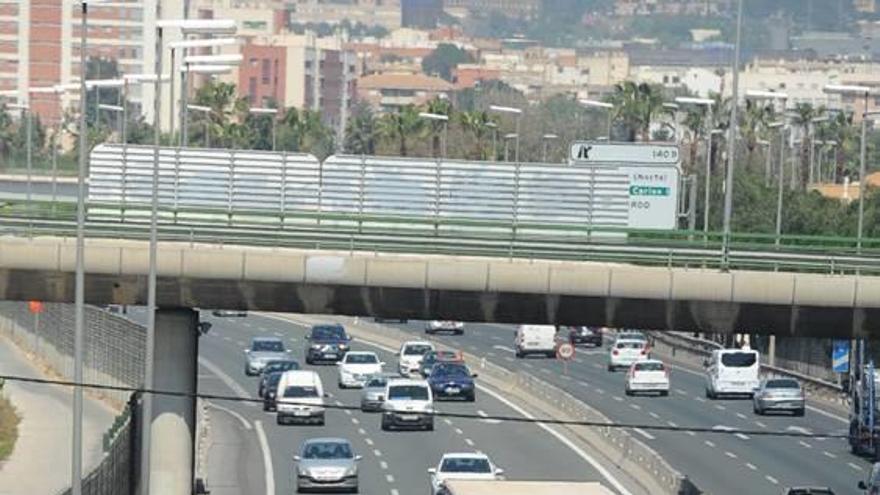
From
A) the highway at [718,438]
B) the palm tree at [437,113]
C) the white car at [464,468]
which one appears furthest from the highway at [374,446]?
the palm tree at [437,113]

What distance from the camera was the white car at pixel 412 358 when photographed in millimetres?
96625

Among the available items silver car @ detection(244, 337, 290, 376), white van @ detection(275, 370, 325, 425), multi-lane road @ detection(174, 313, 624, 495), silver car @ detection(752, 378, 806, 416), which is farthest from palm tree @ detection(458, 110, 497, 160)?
white van @ detection(275, 370, 325, 425)

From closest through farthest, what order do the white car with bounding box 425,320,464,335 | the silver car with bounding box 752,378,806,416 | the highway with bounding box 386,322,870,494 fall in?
the highway with bounding box 386,322,870,494 → the silver car with bounding box 752,378,806,416 → the white car with bounding box 425,320,464,335

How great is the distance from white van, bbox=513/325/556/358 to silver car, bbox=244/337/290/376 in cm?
1358

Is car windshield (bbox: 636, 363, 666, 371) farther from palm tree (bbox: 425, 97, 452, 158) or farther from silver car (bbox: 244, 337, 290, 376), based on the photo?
palm tree (bbox: 425, 97, 452, 158)

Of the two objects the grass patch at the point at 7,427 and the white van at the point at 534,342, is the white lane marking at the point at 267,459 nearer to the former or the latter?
the grass patch at the point at 7,427

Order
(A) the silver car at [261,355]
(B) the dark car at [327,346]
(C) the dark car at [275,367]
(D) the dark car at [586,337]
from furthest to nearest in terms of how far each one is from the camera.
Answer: (D) the dark car at [586,337], (B) the dark car at [327,346], (A) the silver car at [261,355], (C) the dark car at [275,367]

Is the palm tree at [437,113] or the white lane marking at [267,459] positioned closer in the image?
the white lane marking at [267,459]

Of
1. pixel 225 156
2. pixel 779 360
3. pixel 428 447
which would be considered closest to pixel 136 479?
pixel 225 156

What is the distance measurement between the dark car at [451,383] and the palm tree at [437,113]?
65.3 m

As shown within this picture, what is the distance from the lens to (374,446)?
75750 mm

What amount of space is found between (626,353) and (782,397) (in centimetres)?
2229

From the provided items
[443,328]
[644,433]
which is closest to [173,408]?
[644,433]

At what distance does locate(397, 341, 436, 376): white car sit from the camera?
317 ft
